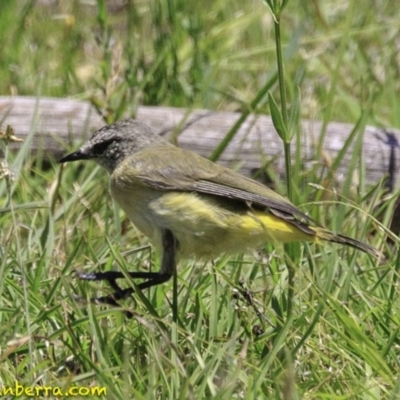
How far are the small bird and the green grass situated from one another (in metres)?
0.12

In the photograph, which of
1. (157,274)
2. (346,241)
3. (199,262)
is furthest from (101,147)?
(346,241)

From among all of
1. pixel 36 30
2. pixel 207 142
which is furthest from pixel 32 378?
pixel 36 30

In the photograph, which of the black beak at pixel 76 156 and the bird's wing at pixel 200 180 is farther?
the black beak at pixel 76 156

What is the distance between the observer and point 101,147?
4176mm

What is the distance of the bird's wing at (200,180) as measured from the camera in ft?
11.8

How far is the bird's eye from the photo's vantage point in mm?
4160

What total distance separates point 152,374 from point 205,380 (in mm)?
162

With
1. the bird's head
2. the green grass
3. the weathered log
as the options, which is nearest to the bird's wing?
the bird's head

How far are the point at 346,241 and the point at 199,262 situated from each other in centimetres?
76

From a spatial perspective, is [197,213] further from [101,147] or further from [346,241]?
[101,147]

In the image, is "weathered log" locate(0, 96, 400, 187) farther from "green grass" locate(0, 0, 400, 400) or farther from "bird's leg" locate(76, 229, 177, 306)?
"bird's leg" locate(76, 229, 177, 306)

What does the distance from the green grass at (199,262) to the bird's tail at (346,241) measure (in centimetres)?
14

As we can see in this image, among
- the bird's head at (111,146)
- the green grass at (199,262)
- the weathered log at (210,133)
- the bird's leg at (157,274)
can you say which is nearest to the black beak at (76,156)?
the bird's head at (111,146)

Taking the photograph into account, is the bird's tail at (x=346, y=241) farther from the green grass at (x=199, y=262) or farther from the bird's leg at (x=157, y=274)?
the bird's leg at (x=157, y=274)
